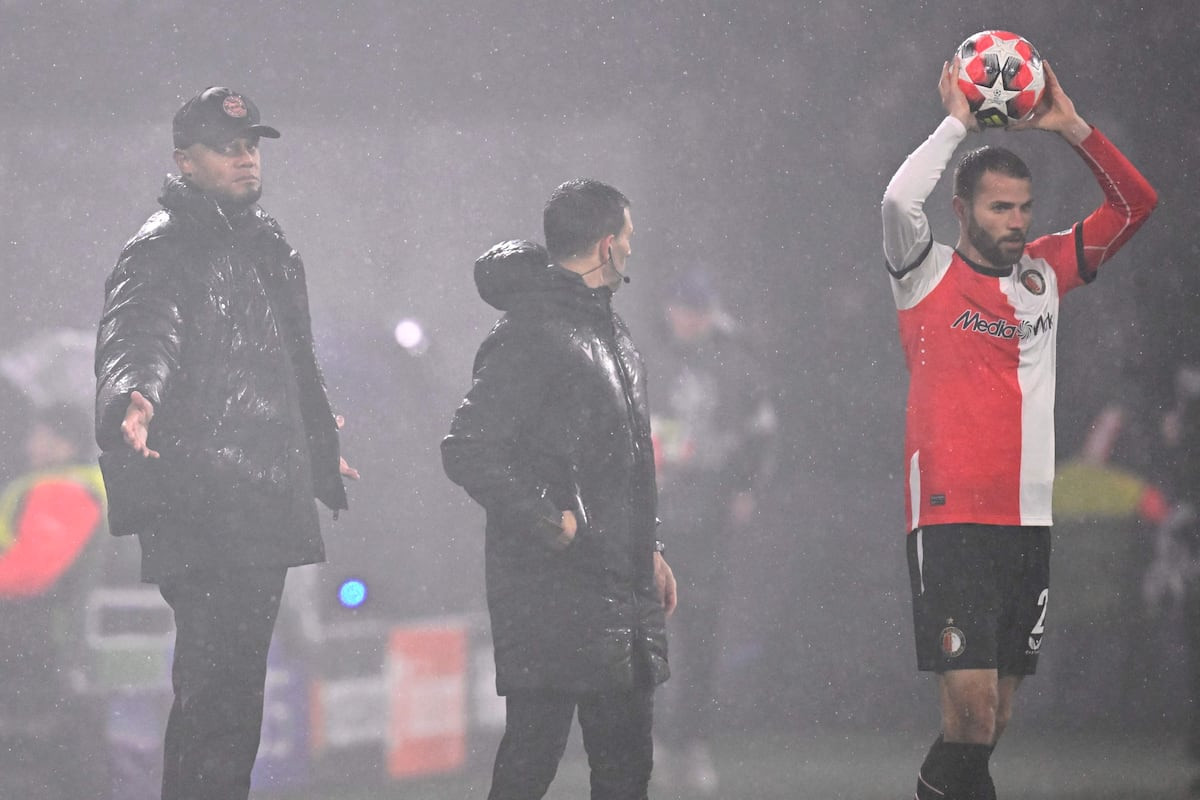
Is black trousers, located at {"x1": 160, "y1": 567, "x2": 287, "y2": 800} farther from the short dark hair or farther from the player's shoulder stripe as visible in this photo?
the player's shoulder stripe

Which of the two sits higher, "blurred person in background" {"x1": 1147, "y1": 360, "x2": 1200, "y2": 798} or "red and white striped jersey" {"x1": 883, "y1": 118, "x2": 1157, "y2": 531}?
"red and white striped jersey" {"x1": 883, "y1": 118, "x2": 1157, "y2": 531}

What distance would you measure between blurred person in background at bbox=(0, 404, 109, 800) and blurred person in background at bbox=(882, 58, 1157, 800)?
239 cm

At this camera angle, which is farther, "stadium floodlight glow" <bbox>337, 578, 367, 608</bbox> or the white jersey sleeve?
"stadium floodlight glow" <bbox>337, 578, 367, 608</bbox>

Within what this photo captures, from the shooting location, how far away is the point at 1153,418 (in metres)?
4.25

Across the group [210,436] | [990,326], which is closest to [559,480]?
[210,436]

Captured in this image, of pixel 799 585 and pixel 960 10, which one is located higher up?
pixel 960 10

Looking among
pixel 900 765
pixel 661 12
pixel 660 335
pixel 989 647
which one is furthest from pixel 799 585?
pixel 661 12

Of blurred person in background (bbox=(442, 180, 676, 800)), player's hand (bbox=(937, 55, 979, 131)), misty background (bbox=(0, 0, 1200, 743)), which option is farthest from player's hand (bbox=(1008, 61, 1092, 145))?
misty background (bbox=(0, 0, 1200, 743))

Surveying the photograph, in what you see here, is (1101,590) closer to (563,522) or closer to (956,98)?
(956,98)

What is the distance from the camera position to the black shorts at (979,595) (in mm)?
2516

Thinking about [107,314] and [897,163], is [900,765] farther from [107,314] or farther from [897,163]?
[107,314]

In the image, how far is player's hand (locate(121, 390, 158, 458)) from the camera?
2.30m

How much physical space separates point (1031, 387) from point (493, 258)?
1.16 meters

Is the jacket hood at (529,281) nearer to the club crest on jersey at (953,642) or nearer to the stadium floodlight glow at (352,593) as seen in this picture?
the club crest on jersey at (953,642)
